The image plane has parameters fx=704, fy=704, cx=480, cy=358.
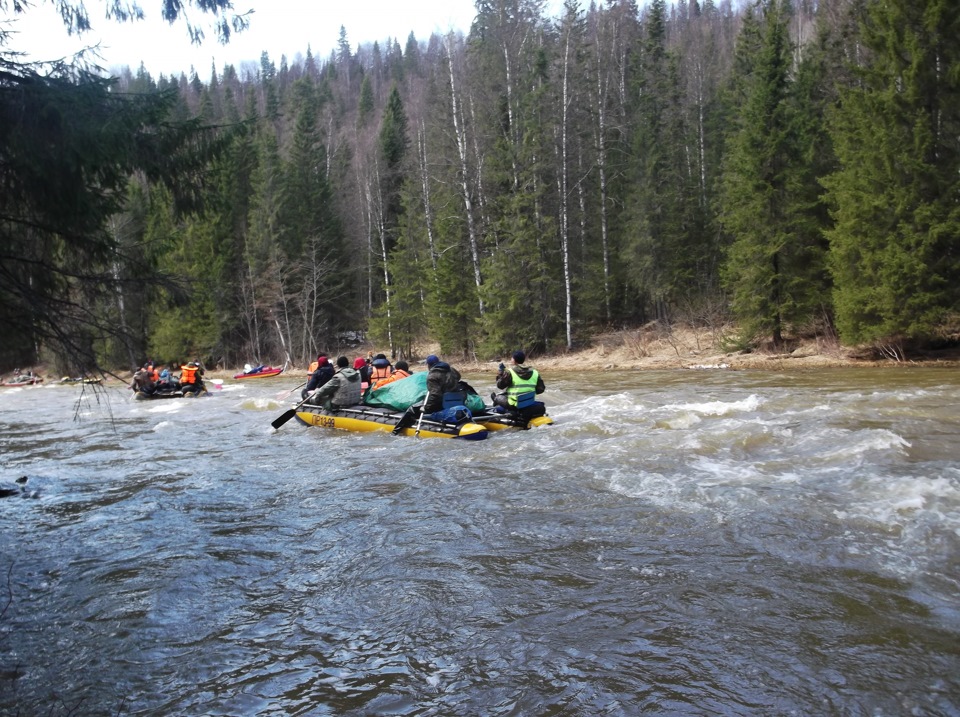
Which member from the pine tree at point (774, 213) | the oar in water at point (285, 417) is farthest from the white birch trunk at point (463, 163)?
the oar in water at point (285, 417)

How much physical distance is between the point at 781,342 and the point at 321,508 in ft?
62.6

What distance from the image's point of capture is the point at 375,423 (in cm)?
1291

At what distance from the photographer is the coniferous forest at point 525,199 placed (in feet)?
15.6

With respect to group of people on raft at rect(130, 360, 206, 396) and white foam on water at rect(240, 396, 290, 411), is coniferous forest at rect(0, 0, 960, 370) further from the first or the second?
white foam on water at rect(240, 396, 290, 411)

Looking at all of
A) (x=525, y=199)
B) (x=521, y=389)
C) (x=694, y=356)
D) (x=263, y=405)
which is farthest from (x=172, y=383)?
(x=694, y=356)

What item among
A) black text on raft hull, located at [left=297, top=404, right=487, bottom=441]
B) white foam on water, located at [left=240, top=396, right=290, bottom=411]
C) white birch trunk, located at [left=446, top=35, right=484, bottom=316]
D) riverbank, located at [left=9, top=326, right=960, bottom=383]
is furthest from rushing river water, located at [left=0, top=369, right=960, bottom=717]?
white birch trunk, located at [left=446, top=35, right=484, bottom=316]

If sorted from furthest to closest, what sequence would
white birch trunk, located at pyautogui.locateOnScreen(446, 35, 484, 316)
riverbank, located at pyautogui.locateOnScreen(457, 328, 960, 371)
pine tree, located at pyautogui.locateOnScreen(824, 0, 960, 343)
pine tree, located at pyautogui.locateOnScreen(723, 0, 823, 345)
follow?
white birch trunk, located at pyautogui.locateOnScreen(446, 35, 484, 316) < pine tree, located at pyautogui.locateOnScreen(723, 0, 823, 345) < riverbank, located at pyautogui.locateOnScreen(457, 328, 960, 371) < pine tree, located at pyautogui.locateOnScreen(824, 0, 960, 343)

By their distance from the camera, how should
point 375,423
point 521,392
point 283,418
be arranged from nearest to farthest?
point 521,392 < point 375,423 < point 283,418

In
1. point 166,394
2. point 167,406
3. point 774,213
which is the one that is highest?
point 774,213

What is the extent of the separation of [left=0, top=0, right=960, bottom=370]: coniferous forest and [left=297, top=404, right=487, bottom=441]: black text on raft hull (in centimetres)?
294

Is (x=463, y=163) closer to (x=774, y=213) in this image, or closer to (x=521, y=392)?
(x=774, y=213)

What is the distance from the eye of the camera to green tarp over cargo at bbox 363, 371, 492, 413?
13.3m

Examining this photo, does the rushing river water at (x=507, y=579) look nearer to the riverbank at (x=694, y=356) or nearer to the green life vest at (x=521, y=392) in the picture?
the green life vest at (x=521, y=392)

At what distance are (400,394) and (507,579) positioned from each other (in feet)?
27.1
